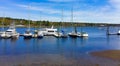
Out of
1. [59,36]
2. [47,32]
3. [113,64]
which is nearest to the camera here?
[113,64]

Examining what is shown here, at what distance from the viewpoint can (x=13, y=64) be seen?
3362cm

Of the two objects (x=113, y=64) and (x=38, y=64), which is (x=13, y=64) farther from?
(x=113, y=64)

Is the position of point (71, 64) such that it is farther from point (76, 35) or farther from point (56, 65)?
point (76, 35)

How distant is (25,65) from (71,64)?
22.0ft

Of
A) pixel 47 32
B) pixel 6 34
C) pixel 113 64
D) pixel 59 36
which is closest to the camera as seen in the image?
pixel 113 64

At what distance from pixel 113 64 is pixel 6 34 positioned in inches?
2558

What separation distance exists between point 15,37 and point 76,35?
27.8 metres

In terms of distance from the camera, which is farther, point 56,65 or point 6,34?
point 6,34

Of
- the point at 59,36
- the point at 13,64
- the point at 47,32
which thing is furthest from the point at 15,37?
the point at 13,64

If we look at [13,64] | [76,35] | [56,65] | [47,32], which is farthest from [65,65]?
[47,32]

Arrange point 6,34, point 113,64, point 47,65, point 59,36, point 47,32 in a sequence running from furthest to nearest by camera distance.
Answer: point 47,32 < point 59,36 < point 6,34 < point 113,64 < point 47,65

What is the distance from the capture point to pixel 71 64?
111 ft

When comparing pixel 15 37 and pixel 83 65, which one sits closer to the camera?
pixel 83 65

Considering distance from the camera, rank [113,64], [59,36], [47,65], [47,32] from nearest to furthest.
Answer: [47,65] < [113,64] < [59,36] < [47,32]
